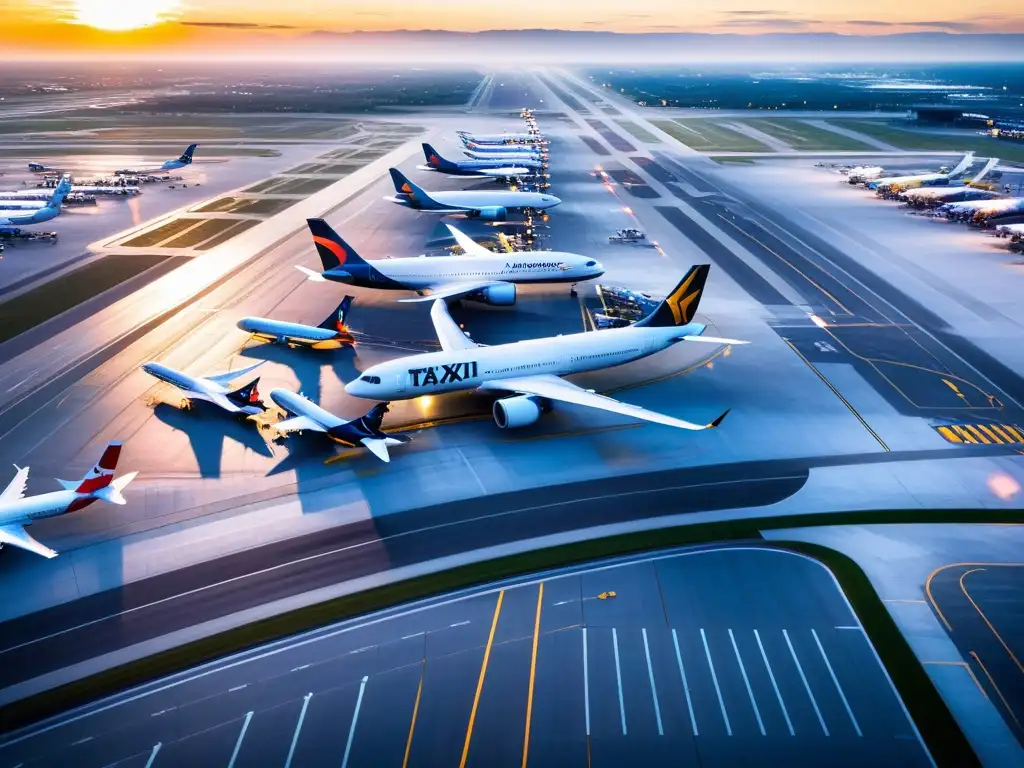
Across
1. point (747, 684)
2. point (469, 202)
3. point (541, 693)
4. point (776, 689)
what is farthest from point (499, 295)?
point (776, 689)

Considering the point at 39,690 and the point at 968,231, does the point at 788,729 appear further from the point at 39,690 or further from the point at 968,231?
the point at 968,231

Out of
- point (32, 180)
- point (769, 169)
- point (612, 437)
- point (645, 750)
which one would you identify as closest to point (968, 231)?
point (769, 169)

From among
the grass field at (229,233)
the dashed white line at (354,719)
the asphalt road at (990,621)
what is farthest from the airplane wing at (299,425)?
the grass field at (229,233)

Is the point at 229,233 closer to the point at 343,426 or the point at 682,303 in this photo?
the point at 343,426

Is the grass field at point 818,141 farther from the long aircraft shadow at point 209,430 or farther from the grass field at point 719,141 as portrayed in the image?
the long aircraft shadow at point 209,430

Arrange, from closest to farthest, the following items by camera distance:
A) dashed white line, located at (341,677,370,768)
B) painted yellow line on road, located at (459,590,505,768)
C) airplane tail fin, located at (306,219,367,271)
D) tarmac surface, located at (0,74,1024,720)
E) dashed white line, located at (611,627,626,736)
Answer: dashed white line, located at (341,677,370,768), painted yellow line on road, located at (459,590,505,768), dashed white line, located at (611,627,626,736), tarmac surface, located at (0,74,1024,720), airplane tail fin, located at (306,219,367,271)

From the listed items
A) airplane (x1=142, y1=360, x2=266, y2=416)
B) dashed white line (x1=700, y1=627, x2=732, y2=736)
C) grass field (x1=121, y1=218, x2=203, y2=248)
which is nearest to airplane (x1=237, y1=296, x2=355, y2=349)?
airplane (x1=142, y1=360, x2=266, y2=416)

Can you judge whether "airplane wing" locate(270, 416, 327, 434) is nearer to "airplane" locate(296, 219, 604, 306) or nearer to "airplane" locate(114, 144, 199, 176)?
"airplane" locate(296, 219, 604, 306)
